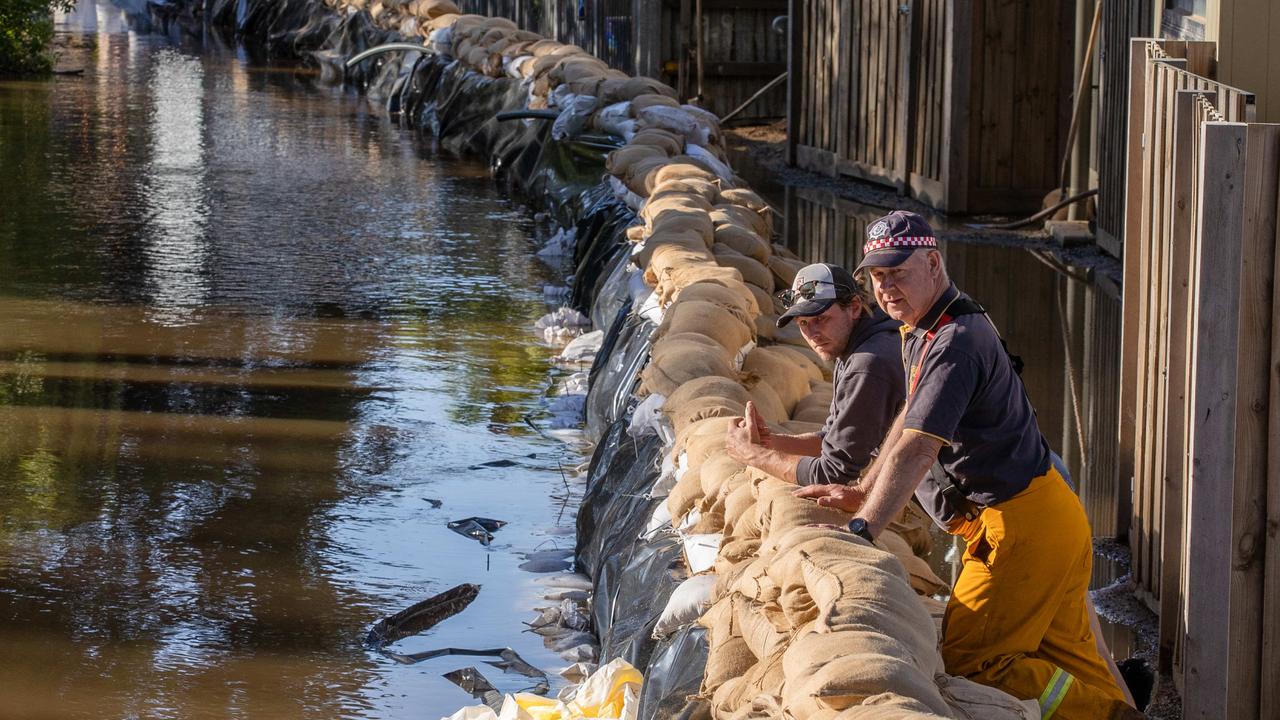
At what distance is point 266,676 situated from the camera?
553 cm

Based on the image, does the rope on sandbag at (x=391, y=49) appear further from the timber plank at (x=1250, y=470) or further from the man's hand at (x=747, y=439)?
the timber plank at (x=1250, y=470)

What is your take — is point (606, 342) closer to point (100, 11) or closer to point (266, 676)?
point (266, 676)

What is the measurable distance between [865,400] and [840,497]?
0.28 meters

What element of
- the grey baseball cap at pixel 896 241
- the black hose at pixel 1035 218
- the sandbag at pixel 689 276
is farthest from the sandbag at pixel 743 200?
the grey baseball cap at pixel 896 241

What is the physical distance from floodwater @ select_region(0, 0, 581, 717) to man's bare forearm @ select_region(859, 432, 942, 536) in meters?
2.03

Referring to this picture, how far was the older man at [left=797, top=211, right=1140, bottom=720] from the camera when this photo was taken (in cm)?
383

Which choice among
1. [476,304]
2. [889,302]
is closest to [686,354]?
[889,302]

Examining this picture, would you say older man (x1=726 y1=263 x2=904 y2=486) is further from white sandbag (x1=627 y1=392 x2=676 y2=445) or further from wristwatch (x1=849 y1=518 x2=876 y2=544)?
white sandbag (x1=627 y1=392 x2=676 y2=445)

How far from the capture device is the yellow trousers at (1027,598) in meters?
3.92

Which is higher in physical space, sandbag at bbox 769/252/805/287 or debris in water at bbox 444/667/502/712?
sandbag at bbox 769/252/805/287

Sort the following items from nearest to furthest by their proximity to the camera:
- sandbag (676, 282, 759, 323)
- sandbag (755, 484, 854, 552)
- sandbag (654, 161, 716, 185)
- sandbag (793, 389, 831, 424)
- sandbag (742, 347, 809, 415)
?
sandbag (755, 484, 854, 552), sandbag (793, 389, 831, 424), sandbag (742, 347, 809, 415), sandbag (676, 282, 759, 323), sandbag (654, 161, 716, 185)

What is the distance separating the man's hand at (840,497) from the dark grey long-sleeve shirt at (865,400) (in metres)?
0.12

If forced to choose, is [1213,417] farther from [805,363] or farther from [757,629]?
[805,363]

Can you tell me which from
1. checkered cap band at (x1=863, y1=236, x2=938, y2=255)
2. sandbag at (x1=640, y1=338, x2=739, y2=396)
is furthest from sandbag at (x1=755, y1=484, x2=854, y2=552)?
sandbag at (x1=640, y1=338, x2=739, y2=396)
